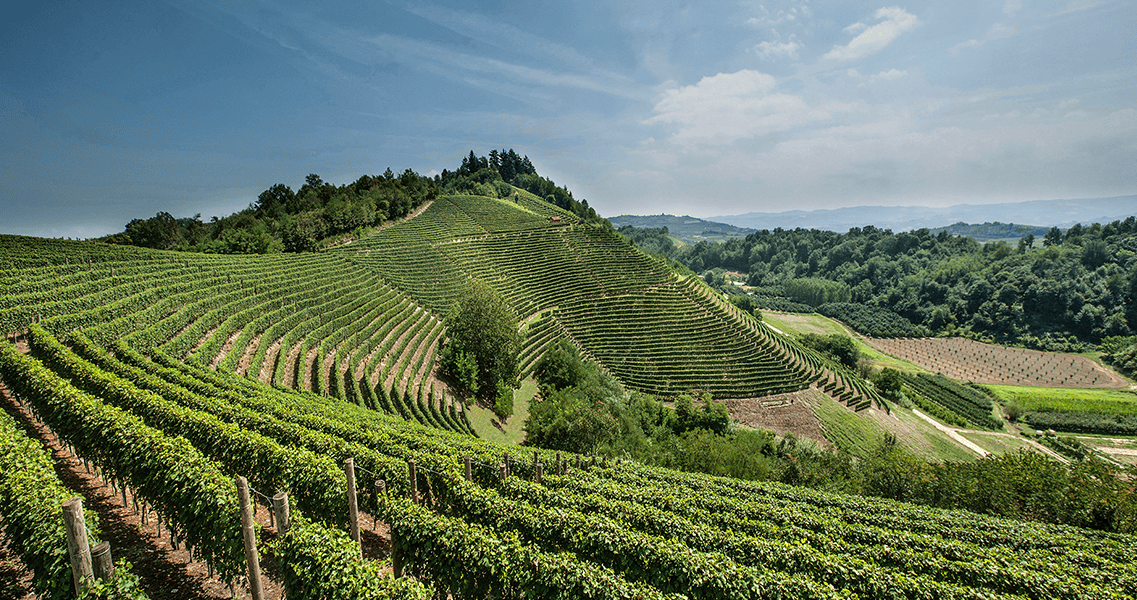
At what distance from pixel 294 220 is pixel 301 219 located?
13.6 ft

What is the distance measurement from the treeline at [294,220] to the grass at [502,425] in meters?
35.8

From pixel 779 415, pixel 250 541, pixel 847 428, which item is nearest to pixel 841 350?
pixel 847 428

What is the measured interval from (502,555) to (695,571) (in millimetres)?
4169

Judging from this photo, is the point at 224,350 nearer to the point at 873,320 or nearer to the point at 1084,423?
the point at 1084,423

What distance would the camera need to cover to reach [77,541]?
539 centimetres

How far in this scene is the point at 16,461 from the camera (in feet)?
26.8

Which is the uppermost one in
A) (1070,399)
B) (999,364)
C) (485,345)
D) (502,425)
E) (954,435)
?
(485,345)

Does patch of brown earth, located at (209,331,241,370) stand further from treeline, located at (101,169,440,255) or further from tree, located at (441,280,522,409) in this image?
treeline, located at (101,169,440,255)

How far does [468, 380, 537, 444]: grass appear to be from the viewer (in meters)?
29.1

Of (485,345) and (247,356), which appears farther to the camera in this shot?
(485,345)

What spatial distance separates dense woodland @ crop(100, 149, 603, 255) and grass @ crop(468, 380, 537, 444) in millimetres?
36314

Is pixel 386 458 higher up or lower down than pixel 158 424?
lower down

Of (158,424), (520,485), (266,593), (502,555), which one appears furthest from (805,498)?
(158,424)

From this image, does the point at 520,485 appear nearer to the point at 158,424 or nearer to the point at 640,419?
the point at 158,424
